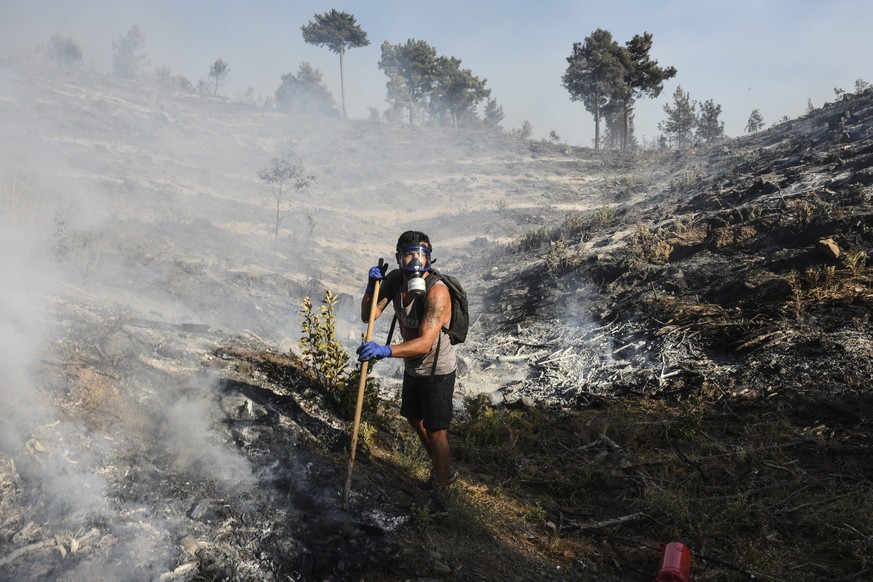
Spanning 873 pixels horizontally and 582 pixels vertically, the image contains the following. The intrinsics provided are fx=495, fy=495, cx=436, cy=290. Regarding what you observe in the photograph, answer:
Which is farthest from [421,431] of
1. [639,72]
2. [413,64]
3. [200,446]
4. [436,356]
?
[413,64]

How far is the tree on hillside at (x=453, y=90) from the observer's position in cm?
4097

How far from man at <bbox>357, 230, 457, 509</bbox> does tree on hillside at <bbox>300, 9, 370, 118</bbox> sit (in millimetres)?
39435

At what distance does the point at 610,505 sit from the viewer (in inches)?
143

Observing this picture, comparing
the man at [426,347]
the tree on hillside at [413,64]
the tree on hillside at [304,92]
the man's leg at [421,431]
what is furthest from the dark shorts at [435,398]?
the tree on hillside at [304,92]

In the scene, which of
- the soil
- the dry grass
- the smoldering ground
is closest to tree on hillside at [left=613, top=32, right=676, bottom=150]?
the smoldering ground

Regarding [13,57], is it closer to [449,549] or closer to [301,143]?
[301,143]

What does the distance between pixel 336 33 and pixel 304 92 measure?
28.5ft

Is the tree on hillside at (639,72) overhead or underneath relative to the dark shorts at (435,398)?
overhead

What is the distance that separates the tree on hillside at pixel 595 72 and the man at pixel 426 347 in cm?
3086

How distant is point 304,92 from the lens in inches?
1860

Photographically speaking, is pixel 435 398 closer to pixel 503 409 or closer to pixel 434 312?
pixel 434 312

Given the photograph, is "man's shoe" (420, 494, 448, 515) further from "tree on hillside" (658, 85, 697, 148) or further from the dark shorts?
"tree on hillside" (658, 85, 697, 148)

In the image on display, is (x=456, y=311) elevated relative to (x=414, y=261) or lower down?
lower down

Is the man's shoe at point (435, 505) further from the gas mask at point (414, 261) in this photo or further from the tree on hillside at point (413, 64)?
the tree on hillside at point (413, 64)
